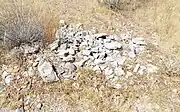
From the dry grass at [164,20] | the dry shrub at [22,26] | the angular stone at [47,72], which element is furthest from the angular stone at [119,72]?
the dry shrub at [22,26]

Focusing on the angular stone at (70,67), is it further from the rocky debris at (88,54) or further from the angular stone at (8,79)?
the angular stone at (8,79)

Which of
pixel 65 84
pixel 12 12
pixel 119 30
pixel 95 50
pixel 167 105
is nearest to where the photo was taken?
pixel 167 105

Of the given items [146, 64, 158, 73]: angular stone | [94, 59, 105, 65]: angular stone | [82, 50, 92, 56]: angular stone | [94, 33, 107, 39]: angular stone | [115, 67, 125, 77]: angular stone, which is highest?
[94, 33, 107, 39]: angular stone

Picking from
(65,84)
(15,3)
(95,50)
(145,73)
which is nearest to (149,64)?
(145,73)

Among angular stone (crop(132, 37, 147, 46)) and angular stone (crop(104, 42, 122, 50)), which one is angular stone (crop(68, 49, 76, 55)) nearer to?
angular stone (crop(104, 42, 122, 50))

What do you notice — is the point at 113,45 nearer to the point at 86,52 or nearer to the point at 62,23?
the point at 86,52

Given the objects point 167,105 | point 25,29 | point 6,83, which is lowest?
point 167,105

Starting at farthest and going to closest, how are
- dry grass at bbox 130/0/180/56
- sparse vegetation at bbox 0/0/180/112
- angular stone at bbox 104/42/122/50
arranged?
dry grass at bbox 130/0/180/56
angular stone at bbox 104/42/122/50
sparse vegetation at bbox 0/0/180/112

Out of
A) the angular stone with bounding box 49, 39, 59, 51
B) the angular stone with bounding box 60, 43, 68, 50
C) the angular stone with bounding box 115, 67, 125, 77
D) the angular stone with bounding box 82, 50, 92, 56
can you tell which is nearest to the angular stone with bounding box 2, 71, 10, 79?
the angular stone with bounding box 49, 39, 59, 51

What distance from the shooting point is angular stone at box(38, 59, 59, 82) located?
12.2 ft

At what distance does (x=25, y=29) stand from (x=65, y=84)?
1027 mm

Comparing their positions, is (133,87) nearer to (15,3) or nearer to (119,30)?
(119,30)

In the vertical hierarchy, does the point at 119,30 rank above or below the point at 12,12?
below

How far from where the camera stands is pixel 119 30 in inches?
182
